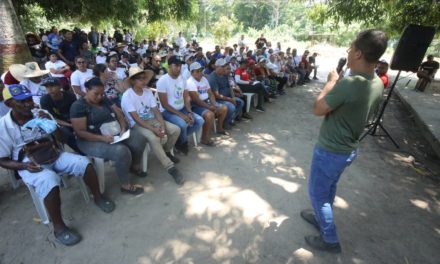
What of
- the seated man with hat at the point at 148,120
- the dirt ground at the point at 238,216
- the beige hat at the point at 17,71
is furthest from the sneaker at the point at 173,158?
the beige hat at the point at 17,71

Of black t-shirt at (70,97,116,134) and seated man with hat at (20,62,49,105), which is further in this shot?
seated man with hat at (20,62,49,105)

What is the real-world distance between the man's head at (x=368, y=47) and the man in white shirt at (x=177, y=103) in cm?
283

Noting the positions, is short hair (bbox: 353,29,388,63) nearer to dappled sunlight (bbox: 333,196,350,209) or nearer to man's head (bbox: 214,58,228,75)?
dappled sunlight (bbox: 333,196,350,209)

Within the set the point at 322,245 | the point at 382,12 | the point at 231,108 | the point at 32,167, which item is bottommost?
the point at 322,245

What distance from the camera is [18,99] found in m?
2.57

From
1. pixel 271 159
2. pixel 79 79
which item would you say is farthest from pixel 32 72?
pixel 271 159

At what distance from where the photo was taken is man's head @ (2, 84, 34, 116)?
8.38ft

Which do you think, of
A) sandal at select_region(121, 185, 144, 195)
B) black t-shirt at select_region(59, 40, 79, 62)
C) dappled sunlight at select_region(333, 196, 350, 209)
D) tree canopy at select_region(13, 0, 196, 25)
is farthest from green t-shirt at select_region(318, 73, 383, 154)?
tree canopy at select_region(13, 0, 196, 25)

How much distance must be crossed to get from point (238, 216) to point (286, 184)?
990mm

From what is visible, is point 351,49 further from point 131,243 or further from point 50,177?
point 50,177

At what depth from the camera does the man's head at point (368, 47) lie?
1819 mm

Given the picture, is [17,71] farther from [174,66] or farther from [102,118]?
[174,66]

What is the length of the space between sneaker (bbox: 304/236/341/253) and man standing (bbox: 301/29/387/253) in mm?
194

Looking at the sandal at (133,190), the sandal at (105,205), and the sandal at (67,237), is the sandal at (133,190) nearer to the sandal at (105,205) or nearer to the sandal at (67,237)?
the sandal at (105,205)
